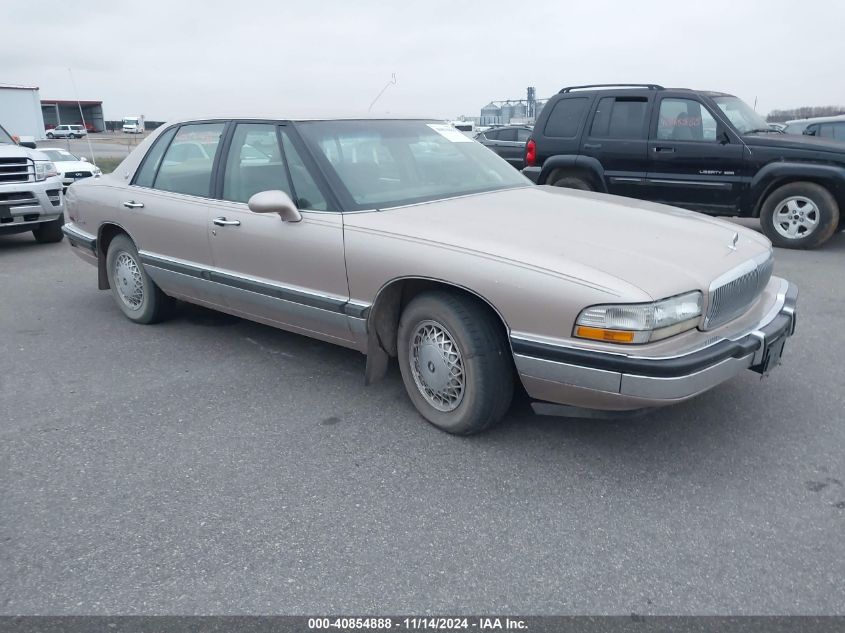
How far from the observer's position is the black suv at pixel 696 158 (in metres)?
8.08

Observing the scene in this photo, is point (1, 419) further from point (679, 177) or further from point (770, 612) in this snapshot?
point (679, 177)

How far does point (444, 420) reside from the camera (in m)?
3.62

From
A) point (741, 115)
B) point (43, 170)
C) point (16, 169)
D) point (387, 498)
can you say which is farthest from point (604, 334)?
point (43, 170)

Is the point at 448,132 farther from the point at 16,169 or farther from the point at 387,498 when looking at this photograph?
the point at 16,169

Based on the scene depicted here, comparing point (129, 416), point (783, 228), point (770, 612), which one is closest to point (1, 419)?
point (129, 416)

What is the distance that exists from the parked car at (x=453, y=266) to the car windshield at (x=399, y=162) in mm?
13

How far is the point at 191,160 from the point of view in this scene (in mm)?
4953

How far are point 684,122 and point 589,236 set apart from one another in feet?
19.0

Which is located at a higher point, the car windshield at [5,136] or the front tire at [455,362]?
the car windshield at [5,136]

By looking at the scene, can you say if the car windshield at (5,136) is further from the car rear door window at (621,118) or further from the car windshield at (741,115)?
the car windshield at (741,115)

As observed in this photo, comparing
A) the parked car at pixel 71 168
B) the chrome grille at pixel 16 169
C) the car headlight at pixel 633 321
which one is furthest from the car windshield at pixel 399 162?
the parked car at pixel 71 168

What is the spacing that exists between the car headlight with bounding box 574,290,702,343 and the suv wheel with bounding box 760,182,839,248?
238 inches

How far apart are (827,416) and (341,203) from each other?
9.06 ft

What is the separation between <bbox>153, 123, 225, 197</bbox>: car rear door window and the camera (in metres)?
4.75
